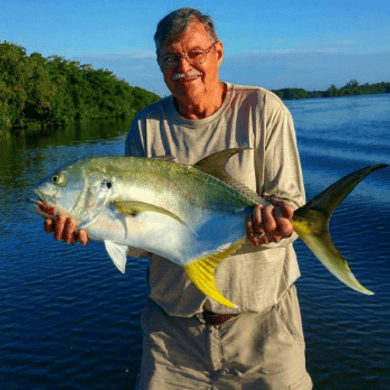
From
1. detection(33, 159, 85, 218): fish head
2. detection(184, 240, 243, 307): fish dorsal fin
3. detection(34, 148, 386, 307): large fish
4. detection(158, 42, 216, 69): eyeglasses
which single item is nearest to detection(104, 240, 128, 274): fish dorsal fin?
detection(34, 148, 386, 307): large fish

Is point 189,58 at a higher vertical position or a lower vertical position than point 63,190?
higher

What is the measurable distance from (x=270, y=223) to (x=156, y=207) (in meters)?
0.71

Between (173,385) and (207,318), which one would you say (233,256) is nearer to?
(207,318)

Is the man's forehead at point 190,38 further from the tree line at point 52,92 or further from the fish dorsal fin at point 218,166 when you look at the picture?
the tree line at point 52,92

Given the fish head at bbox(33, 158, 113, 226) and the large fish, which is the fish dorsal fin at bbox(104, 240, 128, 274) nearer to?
the large fish

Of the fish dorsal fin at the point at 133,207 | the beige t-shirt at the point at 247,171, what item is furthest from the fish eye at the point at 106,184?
the beige t-shirt at the point at 247,171

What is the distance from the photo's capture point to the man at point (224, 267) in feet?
12.1

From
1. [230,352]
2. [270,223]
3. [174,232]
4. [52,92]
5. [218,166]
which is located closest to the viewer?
[270,223]

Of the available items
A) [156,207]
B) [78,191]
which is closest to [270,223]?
[156,207]

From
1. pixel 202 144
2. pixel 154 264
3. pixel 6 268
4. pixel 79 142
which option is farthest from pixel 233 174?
pixel 79 142

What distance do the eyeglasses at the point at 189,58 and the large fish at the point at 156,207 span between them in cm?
91

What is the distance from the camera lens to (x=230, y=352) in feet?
12.5

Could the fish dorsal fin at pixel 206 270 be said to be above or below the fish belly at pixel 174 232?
below

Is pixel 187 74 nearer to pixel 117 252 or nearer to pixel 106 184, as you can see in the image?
pixel 106 184
